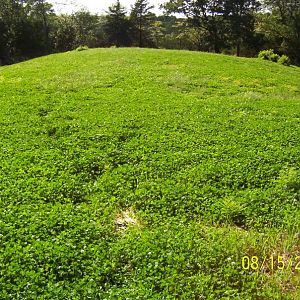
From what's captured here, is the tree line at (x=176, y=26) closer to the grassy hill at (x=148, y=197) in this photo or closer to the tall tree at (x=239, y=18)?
the tall tree at (x=239, y=18)

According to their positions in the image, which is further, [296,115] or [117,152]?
[296,115]

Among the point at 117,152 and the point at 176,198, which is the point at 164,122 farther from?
the point at 176,198

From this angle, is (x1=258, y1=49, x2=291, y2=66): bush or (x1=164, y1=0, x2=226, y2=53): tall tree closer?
(x1=258, y1=49, x2=291, y2=66): bush

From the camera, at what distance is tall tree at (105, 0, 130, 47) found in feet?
194

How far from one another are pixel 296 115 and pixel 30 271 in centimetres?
1215

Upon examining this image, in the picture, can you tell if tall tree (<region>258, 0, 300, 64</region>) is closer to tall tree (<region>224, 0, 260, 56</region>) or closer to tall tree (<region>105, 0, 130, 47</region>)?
tall tree (<region>224, 0, 260, 56</region>)

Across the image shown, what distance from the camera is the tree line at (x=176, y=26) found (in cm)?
4675

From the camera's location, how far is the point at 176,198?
8570mm

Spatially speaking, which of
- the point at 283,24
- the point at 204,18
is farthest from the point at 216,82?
the point at 204,18

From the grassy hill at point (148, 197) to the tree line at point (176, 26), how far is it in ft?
112

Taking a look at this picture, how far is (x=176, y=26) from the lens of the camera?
5669 centimetres

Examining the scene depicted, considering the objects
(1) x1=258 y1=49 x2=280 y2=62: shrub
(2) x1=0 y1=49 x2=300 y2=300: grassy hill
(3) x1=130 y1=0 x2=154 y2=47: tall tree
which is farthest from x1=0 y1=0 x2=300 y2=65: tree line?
(2) x1=0 y1=49 x2=300 y2=300: grassy hill
